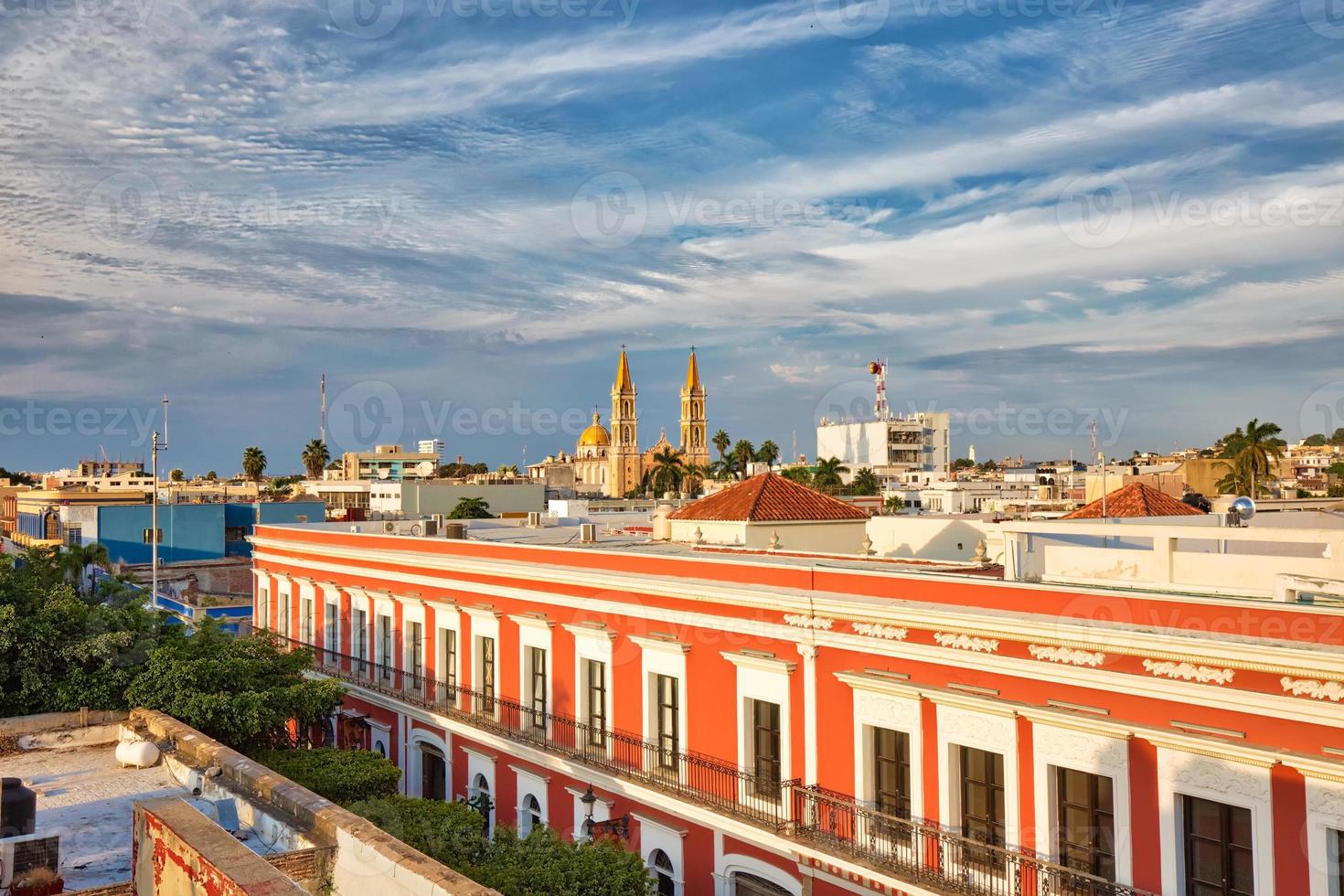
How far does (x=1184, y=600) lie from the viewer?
10.6m

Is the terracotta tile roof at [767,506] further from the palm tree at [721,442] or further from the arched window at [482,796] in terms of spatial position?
the palm tree at [721,442]

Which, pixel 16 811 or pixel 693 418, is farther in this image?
pixel 693 418

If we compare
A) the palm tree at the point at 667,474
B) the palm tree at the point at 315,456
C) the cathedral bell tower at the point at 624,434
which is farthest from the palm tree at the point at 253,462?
the cathedral bell tower at the point at 624,434

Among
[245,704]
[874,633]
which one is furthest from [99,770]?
[874,633]

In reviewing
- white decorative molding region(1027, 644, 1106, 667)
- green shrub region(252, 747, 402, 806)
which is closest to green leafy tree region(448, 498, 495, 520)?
green shrub region(252, 747, 402, 806)

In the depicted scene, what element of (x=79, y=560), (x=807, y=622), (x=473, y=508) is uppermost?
(x=473, y=508)

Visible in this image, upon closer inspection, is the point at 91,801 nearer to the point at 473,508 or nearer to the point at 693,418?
the point at 473,508

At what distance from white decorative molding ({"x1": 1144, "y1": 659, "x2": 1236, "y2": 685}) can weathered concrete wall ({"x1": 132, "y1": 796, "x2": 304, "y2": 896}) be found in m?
8.41

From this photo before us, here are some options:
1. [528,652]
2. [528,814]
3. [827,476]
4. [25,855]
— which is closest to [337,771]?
[528,814]

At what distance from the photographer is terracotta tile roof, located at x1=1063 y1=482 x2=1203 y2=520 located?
22.9 metres

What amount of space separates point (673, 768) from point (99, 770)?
323 inches

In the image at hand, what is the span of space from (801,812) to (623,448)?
15826 cm

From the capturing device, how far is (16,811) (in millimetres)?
10250

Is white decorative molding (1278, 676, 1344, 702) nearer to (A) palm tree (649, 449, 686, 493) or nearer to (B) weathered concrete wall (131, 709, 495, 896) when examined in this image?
(B) weathered concrete wall (131, 709, 495, 896)
